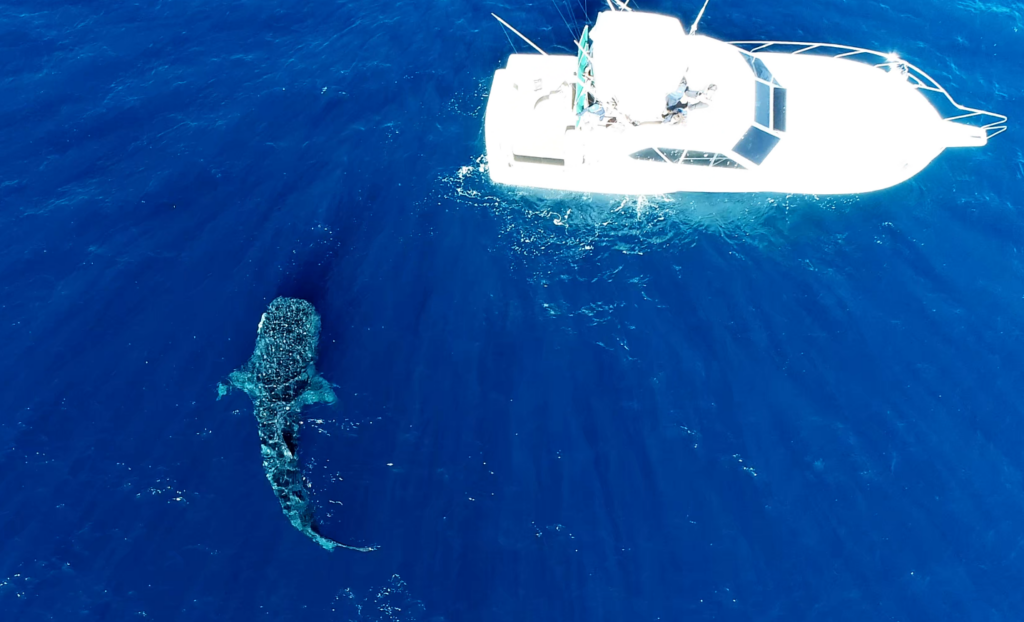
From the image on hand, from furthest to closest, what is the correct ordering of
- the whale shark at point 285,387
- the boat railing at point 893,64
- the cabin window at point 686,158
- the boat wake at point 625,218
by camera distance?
the boat railing at point 893,64, the boat wake at point 625,218, the cabin window at point 686,158, the whale shark at point 285,387

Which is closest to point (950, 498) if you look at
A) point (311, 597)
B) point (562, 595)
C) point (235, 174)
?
point (562, 595)

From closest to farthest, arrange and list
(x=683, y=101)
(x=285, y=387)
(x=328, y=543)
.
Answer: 1. (x=328, y=543)
2. (x=285, y=387)
3. (x=683, y=101)

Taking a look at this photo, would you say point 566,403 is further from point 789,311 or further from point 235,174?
point 235,174

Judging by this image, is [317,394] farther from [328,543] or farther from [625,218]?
[625,218]

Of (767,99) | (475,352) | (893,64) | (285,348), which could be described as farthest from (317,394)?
(893,64)

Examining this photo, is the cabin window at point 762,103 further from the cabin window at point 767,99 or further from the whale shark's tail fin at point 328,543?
the whale shark's tail fin at point 328,543

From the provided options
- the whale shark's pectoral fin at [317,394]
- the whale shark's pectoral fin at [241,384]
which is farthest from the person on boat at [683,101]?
the whale shark's pectoral fin at [241,384]
